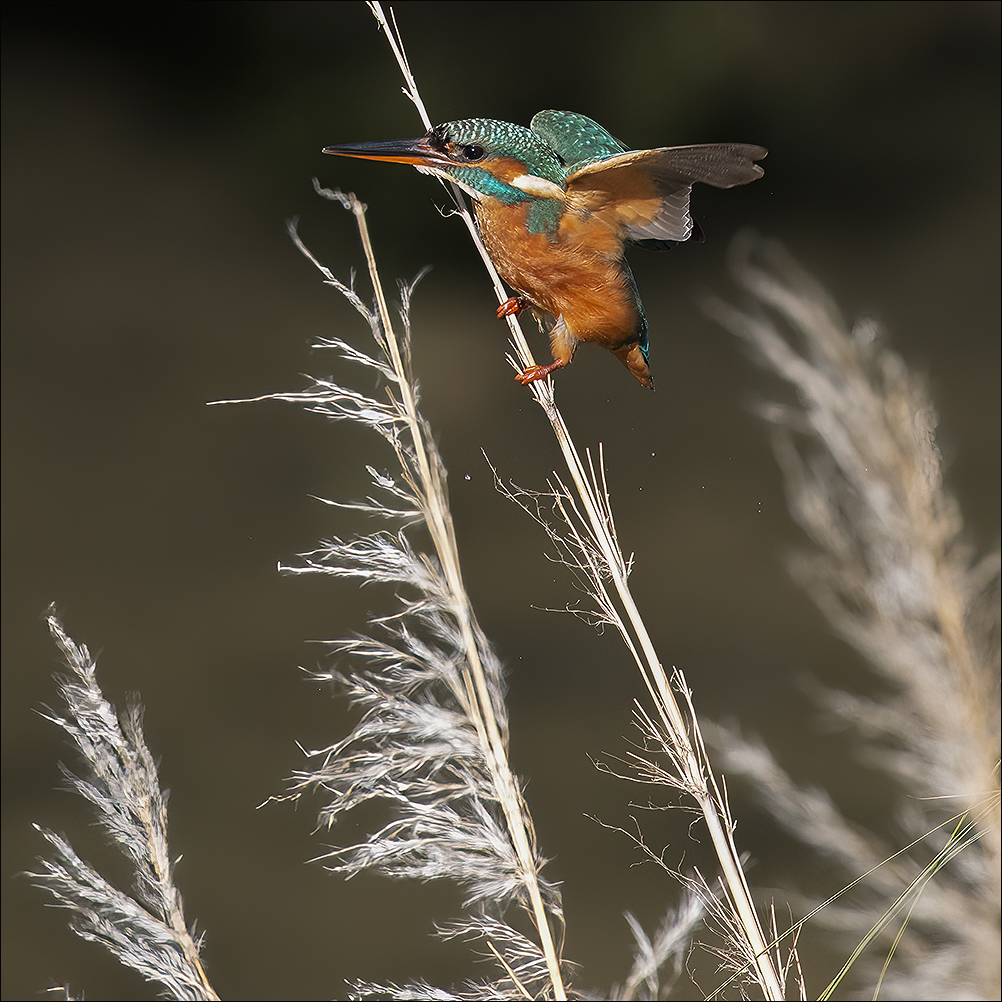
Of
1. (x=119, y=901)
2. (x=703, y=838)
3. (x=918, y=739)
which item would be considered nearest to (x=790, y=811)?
(x=918, y=739)

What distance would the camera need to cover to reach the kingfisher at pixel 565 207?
450 mm

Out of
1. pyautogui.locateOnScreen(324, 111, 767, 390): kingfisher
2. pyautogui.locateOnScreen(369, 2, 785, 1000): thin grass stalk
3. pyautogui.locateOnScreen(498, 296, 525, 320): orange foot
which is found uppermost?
pyautogui.locateOnScreen(324, 111, 767, 390): kingfisher

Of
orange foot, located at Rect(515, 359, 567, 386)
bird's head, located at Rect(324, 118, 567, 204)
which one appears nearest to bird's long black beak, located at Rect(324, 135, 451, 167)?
bird's head, located at Rect(324, 118, 567, 204)

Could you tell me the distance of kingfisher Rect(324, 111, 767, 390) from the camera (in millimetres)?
450

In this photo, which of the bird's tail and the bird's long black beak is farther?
the bird's tail

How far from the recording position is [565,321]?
1.74 ft

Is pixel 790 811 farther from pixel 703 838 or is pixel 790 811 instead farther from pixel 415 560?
pixel 415 560

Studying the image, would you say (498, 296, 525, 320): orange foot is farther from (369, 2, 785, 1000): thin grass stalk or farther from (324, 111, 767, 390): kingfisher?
(369, 2, 785, 1000): thin grass stalk

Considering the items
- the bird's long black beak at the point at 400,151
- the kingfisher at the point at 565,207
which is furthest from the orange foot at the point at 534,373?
the bird's long black beak at the point at 400,151

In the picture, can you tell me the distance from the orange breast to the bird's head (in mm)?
10

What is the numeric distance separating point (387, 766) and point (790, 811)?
1.62 ft

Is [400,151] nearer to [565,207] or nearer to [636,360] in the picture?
[565,207]

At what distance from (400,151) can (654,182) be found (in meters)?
0.13

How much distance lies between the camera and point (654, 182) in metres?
0.48
